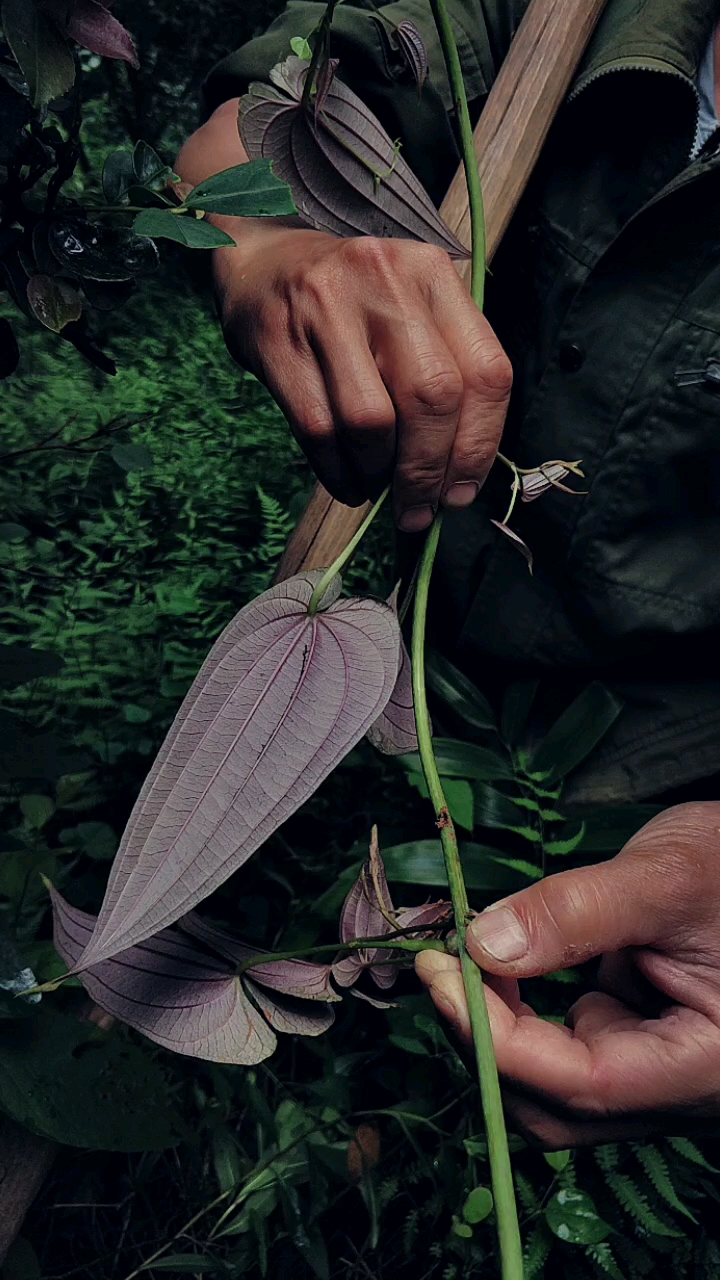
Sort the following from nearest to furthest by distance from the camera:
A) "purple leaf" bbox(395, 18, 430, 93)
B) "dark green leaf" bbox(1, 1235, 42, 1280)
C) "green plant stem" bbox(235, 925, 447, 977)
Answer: "green plant stem" bbox(235, 925, 447, 977) → "purple leaf" bbox(395, 18, 430, 93) → "dark green leaf" bbox(1, 1235, 42, 1280)

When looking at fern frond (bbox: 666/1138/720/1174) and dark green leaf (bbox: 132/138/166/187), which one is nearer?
dark green leaf (bbox: 132/138/166/187)

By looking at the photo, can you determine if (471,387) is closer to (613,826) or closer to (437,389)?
(437,389)

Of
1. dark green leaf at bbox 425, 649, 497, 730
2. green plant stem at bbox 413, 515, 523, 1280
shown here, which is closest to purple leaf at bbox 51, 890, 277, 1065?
green plant stem at bbox 413, 515, 523, 1280

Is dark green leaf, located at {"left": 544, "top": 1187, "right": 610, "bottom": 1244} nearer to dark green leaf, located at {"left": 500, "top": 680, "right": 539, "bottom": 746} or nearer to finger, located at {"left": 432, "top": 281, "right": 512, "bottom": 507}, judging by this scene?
dark green leaf, located at {"left": 500, "top": 680, "right": 539, "bottom": 746}

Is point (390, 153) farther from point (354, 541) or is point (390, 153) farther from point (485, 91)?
point (485, 91)

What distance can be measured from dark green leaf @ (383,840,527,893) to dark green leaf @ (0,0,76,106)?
28.4 inches

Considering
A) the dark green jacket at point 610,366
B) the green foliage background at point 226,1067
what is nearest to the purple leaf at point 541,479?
the green foliage background at point 226,1067

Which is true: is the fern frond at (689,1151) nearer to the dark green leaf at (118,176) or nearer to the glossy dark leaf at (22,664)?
the glossy dark leaf at (22,664)

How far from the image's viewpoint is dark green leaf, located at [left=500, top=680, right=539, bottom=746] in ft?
3.64

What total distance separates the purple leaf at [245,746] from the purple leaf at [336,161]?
9.1 inches

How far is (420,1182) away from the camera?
3.22 ft

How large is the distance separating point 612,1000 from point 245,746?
1.15ft

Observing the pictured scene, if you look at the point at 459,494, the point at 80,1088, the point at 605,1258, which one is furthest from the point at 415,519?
the point at 605,1258

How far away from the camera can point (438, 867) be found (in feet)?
3.07
